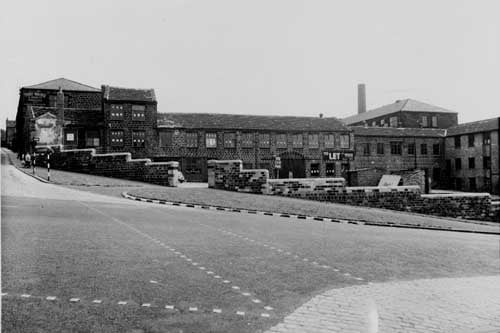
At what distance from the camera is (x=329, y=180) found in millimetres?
25750

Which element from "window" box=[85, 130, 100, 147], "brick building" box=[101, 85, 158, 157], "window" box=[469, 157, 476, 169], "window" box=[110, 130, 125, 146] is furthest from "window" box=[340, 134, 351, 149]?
"window" box=[85, 130, 100, 147]

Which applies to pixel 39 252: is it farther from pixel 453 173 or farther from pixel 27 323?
pixel 453 173

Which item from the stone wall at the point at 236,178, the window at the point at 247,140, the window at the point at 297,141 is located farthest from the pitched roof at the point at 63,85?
the stone wall at the point at 236,178

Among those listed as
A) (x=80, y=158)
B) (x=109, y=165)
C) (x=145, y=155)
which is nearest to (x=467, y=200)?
(x=109, y=165)

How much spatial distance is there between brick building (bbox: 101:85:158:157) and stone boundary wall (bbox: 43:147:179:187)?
46.3 feet

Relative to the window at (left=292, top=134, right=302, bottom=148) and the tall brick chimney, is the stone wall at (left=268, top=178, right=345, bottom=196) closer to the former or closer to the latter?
the window at (left=292, top=134, right=302, bottom=148)

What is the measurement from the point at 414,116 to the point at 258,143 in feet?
90.2

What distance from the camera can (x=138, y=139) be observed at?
45.9 metres

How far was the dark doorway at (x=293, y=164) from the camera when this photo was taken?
163ft

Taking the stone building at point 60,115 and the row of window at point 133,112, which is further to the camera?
the row of window at point 133,112

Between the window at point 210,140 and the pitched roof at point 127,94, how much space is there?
653 cm

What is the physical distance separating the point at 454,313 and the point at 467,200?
23372mm

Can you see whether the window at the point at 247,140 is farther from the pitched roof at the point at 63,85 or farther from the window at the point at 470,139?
the window at the point at 470,139

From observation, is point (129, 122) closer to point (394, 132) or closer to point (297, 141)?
point (297, 141)
